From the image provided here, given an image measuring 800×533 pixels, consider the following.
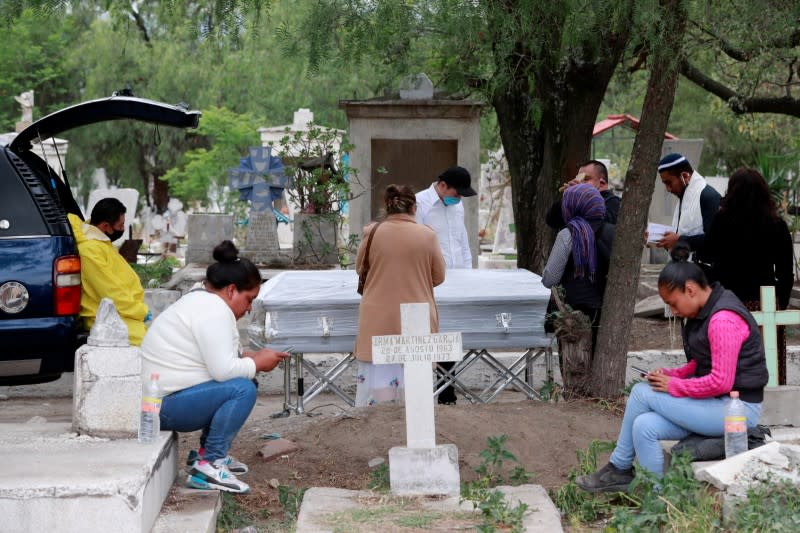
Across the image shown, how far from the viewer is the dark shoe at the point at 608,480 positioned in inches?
209

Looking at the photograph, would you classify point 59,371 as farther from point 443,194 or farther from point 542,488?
point 443,194

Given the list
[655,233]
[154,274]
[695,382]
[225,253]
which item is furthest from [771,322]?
[154,274]

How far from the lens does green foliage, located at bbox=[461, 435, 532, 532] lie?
192 inches

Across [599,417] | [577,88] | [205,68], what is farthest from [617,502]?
[205,68]

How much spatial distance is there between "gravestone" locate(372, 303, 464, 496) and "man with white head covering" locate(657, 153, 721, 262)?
8.49 ft

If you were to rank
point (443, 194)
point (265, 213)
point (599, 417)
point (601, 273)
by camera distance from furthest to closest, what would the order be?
point (265, 213), point (443, 194), point (601, 273), point (599, 417)

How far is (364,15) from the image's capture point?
845cm

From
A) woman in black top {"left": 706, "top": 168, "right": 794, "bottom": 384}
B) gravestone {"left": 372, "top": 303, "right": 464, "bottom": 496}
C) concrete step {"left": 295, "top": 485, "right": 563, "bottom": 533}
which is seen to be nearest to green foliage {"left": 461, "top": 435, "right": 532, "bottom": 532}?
concrete step {"left": 295, "top": 485, "right": 563, "bottom": 533}

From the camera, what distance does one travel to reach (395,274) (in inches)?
285

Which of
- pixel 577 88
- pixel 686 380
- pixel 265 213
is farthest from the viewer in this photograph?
pixel 265 213

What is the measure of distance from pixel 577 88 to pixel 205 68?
2758 centimetres

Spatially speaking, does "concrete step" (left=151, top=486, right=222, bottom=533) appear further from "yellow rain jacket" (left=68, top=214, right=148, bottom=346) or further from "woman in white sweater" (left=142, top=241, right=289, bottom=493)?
"yellow rain jacket" (left=68, top=214, right=148, bottom=346)

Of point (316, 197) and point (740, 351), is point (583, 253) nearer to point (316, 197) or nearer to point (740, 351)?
point (740, 351)

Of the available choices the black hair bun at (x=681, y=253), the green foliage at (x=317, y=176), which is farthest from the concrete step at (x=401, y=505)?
the green foliage at (x=317, y=176)
